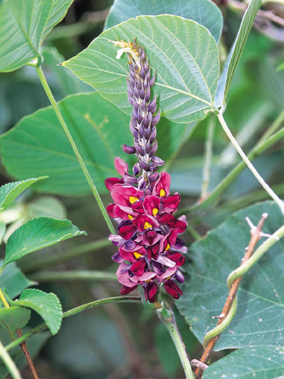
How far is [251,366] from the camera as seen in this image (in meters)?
0.51

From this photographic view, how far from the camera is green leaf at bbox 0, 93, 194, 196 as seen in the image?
0.87 metres

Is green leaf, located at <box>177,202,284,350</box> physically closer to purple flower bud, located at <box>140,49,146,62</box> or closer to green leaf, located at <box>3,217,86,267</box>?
green leaf, located at <box>3,217,86,267</box>

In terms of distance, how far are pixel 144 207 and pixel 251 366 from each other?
260mm

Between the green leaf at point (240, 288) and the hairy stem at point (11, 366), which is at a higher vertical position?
the hairy stem at point (11, 366)

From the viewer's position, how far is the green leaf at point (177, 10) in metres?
0.74

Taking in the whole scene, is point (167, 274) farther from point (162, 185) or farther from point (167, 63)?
point (167, 63)

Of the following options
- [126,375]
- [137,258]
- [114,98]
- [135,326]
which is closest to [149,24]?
[114,98]

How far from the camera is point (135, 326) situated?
5.41 feet

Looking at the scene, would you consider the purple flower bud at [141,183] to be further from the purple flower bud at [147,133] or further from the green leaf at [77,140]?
the green leaf at [77,140]

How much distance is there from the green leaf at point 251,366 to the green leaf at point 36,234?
0.92 ft

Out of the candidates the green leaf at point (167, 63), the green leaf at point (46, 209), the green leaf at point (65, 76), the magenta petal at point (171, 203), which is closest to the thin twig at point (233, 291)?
the magenta petal at point (171, 203)

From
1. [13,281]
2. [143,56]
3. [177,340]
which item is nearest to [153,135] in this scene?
[143,56]

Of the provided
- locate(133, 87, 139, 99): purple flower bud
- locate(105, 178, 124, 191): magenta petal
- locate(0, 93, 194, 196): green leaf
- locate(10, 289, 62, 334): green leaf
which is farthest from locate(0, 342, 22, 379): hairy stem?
locate(0, 93, 194, 196): green leaf

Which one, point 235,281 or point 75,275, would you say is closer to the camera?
point 235,281
